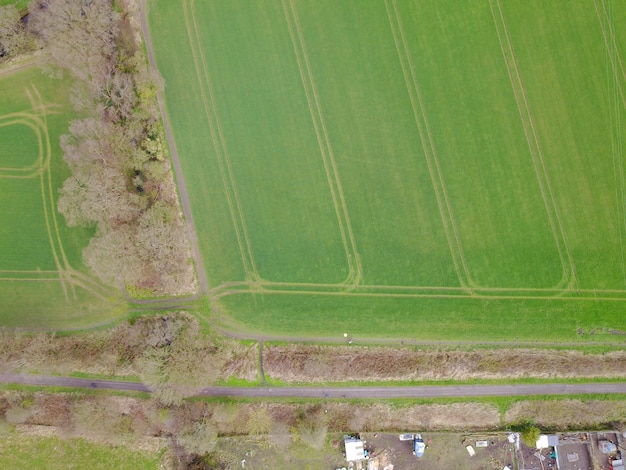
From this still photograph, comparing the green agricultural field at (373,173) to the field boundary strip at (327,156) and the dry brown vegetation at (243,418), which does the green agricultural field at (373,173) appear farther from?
the dry brown vegetation at (243,418)

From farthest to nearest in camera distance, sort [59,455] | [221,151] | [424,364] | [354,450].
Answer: [221,151]
[424,364]
[59,455]
[354,450]

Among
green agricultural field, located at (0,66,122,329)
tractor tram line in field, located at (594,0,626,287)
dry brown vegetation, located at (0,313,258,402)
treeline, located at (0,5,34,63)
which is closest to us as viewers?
dry brown vegetation, located at (0,313,258,402)

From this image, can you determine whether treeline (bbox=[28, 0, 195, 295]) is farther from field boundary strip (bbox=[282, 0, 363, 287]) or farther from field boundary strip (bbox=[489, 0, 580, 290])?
field boundary strip (bbox=[489, 0, 580, 290])

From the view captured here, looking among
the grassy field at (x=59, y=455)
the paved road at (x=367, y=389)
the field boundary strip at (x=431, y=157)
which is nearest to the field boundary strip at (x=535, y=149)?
the field boundary strip at (x=431, y=157)

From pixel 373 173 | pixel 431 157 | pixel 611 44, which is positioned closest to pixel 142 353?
pixel 373 173

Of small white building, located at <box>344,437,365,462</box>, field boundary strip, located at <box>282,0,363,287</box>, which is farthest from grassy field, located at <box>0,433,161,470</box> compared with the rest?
field boundary strip, located at <box>282,0,363,287</box>

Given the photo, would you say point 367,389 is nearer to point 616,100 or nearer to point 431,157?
point 431,157
